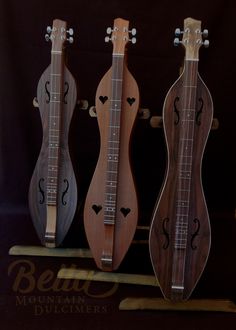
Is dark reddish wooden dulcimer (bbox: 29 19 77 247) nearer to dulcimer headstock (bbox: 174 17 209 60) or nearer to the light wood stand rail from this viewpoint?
the light wood stand rail

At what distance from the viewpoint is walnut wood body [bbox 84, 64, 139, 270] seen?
1515 millimetres

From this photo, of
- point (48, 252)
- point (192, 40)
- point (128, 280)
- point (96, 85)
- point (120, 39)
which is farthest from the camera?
point (96, 85)

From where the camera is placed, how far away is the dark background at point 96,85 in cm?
192

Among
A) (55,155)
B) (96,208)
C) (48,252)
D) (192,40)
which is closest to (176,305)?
(96,208)

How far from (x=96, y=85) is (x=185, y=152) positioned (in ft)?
2.69

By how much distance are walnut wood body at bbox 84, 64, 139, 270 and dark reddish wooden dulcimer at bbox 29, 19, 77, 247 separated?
0.14 meters

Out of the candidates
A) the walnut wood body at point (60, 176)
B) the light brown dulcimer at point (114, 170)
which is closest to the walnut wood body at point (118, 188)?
the light brown dulcimer at point (114, 170)

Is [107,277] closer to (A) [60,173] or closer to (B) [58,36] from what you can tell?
(A) [60,173]

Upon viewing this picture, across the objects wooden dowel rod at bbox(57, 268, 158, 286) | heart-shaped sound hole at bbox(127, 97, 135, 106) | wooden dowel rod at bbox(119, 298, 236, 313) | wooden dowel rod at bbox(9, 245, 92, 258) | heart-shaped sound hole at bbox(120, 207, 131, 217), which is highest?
heart-shaped sound hole at bbox(127, 97, 135, 106)

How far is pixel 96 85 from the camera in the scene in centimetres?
203

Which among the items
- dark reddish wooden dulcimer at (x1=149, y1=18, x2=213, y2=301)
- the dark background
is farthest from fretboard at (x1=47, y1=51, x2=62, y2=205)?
dark reddish wooden dulcimer at (x1=149, y1=18, x2=213, y2=301)

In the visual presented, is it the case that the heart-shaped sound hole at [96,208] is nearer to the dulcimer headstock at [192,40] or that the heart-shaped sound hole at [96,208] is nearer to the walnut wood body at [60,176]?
the walnut wood body at [60,176]

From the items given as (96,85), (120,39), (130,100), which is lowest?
(130,100)

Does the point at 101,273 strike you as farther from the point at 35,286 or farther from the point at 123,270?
the point at 35,286
